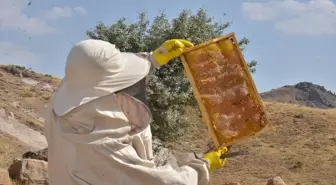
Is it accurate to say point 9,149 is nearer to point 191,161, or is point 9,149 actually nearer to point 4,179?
point 4,179

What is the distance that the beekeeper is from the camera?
4.46 meters

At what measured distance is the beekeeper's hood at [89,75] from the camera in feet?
15.1

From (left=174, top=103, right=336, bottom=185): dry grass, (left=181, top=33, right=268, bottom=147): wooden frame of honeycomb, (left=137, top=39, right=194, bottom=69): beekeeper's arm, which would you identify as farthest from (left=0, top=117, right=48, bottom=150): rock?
(left=137, top=39, right=194, bottom=69): beekeeper's arm

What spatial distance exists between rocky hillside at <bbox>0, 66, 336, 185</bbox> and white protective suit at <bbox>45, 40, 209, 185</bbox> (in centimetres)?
1289

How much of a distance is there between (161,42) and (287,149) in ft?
37.7

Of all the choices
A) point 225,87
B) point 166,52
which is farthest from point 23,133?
point 166,52

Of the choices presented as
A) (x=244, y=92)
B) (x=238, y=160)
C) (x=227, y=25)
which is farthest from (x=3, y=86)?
(x=244, y=92)

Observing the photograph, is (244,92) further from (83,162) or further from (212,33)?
(212,33)

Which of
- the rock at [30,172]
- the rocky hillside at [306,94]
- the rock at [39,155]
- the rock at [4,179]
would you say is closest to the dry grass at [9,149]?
the rock at [39,155]

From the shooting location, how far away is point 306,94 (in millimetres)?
66125

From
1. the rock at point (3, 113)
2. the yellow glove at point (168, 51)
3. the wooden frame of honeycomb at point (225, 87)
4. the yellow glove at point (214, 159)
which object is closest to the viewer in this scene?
the yellow glove at point (214, 159)

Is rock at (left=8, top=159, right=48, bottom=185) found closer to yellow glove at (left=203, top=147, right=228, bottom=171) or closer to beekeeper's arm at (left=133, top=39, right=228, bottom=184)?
beekeeper's arm at (left=133, top=39, right=228, bottom=184)

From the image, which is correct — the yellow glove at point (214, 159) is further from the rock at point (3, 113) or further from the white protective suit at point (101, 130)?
the rock at point (3, 113)

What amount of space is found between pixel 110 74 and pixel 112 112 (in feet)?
0.92
